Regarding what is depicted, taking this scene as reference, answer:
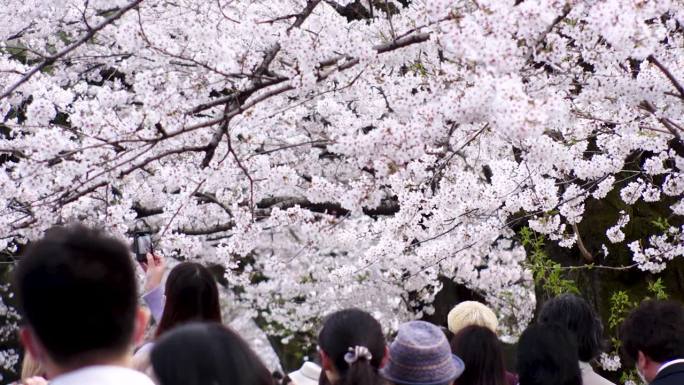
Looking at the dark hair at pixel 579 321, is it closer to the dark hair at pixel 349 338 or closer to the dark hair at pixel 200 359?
the dark hair at pixel 349 338

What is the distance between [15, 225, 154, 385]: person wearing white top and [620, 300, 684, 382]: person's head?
201cm

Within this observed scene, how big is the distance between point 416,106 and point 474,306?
90 cm

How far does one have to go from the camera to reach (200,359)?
5.96ft

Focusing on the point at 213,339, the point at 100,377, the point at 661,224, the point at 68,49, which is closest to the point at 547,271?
the point at 661,224

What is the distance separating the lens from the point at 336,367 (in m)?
2.75

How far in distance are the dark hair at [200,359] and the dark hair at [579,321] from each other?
1918 mm

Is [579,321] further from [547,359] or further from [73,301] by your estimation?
[73,301]

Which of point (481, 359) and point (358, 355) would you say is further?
point (481, 359)

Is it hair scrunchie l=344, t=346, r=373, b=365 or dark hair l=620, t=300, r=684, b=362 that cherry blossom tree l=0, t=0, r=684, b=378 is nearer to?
dark hair l=620, t=300, r=684, b=362

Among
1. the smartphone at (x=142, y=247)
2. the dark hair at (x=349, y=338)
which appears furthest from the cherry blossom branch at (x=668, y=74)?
the smartphone at (x=142, y=247)

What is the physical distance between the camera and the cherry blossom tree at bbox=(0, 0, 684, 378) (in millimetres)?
3611

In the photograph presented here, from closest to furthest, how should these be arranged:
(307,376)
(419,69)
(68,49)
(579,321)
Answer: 1. (307,376)
2. (579,321)
3. (68,49)
4. (419,69)

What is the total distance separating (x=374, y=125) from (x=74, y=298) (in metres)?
4.26

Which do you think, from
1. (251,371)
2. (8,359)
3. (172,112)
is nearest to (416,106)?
(172,112)
